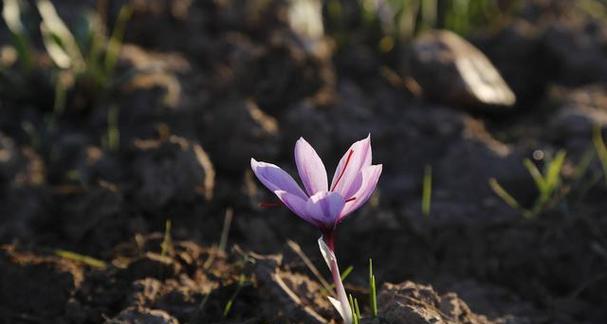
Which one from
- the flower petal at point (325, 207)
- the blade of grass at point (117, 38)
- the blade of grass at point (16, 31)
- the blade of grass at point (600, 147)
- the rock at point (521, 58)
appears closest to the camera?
the flower petal at point (325, 207)

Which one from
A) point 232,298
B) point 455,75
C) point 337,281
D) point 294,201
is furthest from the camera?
point 455,75

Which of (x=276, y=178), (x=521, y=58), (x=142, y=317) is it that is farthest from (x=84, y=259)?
(x=521, y=58)

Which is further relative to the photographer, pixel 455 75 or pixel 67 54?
pixel 455 75

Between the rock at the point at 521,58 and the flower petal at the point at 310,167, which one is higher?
the flower petal at the point at 310,167

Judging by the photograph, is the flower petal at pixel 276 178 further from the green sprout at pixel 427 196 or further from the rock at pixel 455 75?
the rock at pixel 455 75

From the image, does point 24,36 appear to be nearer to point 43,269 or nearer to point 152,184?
point 152,184

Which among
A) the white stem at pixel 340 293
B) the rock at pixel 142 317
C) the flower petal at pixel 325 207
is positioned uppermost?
the flower petal at pixel 325 207

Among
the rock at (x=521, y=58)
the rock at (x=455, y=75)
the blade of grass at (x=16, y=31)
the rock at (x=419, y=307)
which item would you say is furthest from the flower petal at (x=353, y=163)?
the rock at (x=521, y=58)

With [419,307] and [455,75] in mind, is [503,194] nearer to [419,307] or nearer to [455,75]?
[455,75]

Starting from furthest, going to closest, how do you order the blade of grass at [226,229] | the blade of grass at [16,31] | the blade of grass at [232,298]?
1. the blade of grass at [16,31]
2. the blade of grass at [226,229]
3. the blade of grass at [232,298]
